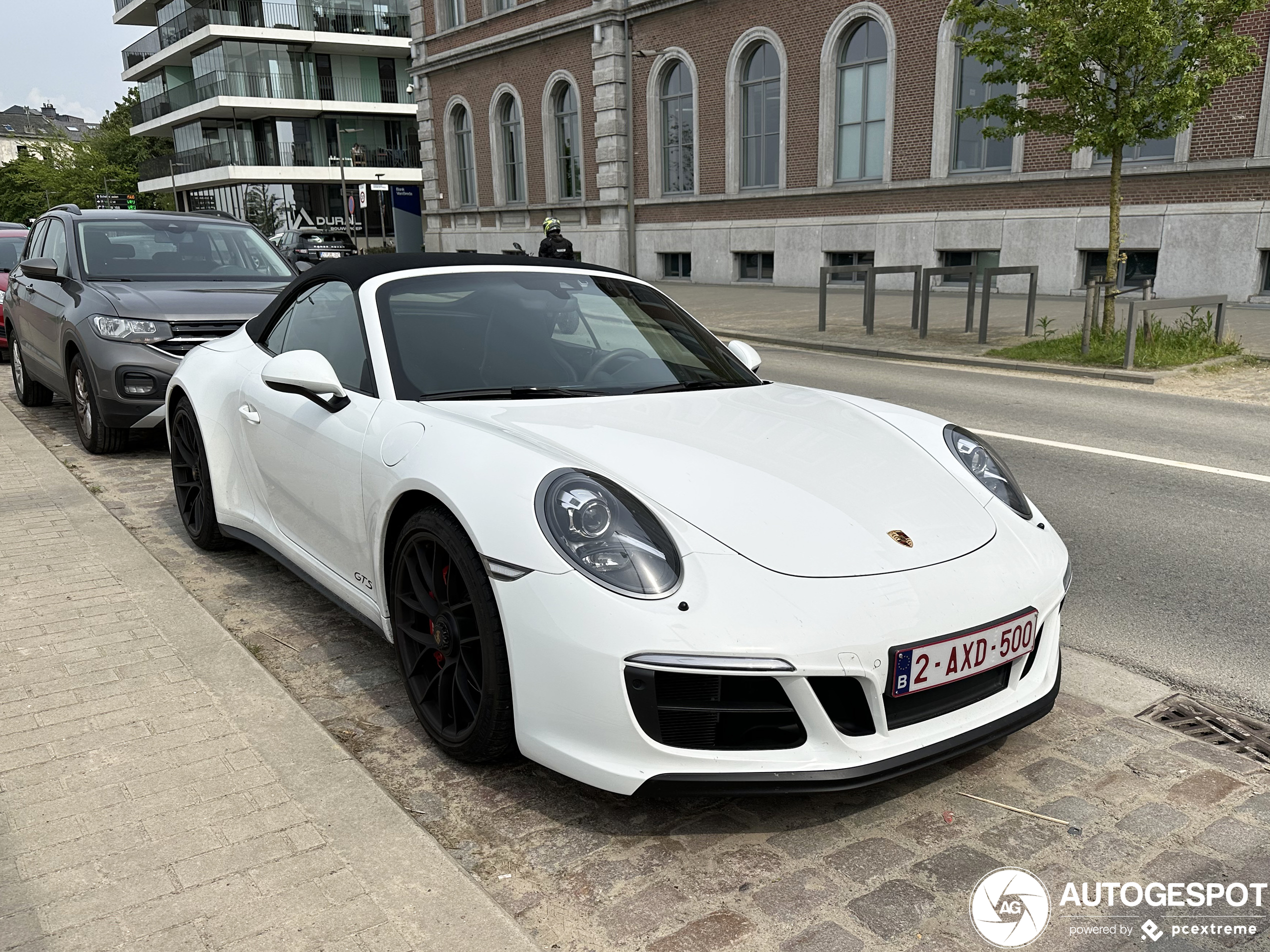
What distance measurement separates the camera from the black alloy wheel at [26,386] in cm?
934

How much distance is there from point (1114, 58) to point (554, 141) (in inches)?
938

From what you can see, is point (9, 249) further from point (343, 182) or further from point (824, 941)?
point (343, 182)

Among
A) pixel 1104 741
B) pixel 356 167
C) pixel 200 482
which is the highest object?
pixel 356 167

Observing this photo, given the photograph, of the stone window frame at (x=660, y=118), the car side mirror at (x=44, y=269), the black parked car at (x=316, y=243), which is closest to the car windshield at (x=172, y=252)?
the car side mirror at (x=44, y=269)

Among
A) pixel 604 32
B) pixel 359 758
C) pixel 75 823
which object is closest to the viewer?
pixel 75 823

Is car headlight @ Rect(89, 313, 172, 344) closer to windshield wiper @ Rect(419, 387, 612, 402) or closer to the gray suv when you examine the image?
the gray suv

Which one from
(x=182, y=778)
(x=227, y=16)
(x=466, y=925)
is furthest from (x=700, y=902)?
(x=227, y=16)

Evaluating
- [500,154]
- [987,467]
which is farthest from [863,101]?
[987,467]

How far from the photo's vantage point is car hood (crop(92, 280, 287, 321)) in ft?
23.6

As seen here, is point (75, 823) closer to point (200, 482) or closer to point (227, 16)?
point (200, 482)

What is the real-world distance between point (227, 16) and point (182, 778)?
59.7 meters

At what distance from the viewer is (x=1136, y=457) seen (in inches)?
296

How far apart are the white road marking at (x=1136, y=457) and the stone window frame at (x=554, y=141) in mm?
25931

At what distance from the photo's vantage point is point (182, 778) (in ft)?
9.54
